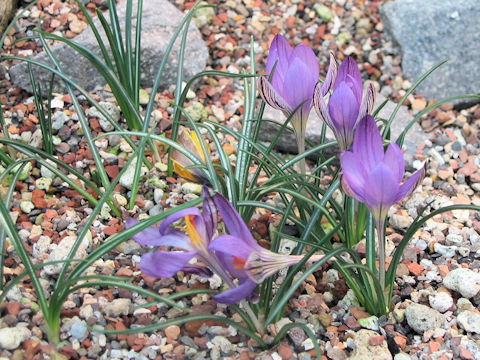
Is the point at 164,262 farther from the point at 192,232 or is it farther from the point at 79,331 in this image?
the point at 79,331

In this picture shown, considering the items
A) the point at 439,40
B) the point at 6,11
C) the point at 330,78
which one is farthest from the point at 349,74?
the point at 6,11

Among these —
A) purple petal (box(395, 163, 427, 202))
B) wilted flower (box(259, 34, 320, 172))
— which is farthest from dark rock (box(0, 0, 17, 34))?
purple petal (box(395, 163, 427, 202))

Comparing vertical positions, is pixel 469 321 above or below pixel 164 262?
below

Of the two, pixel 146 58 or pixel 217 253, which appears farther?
pixel 146 58

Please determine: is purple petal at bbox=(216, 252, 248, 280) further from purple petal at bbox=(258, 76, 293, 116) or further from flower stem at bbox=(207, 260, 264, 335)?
purple petal at bbox=(258, 76, 293, 116)

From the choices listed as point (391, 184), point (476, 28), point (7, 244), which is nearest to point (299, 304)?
point (391, 184)
